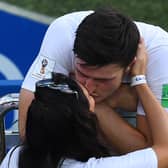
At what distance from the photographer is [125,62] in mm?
2533

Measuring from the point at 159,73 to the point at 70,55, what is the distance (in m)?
0.29

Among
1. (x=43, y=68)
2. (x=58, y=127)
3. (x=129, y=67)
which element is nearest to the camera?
(x=58, y=127)

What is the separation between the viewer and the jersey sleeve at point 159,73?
2.65 m

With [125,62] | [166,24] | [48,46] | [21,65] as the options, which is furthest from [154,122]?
[166,24]

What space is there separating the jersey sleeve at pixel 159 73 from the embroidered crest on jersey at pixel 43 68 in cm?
32

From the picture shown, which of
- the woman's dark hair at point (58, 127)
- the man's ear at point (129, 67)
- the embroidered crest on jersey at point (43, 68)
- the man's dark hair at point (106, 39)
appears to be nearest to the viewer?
the woman's dark hair at point (58, 127)

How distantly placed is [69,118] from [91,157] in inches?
6.4

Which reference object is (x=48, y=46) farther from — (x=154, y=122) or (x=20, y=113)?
(x=154, y=122)

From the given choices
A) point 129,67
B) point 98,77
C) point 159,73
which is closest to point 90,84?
point 98,77

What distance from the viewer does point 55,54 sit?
267 centimetres

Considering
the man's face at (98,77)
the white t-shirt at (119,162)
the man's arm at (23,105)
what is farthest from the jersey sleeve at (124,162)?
the man's arm at (23,105)

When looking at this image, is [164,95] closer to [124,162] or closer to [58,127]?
[124,162]

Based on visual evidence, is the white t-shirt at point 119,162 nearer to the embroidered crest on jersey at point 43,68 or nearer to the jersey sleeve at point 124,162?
the jersey sleeve at point 124,162

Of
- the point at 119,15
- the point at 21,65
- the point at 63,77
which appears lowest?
the point at 21,65
